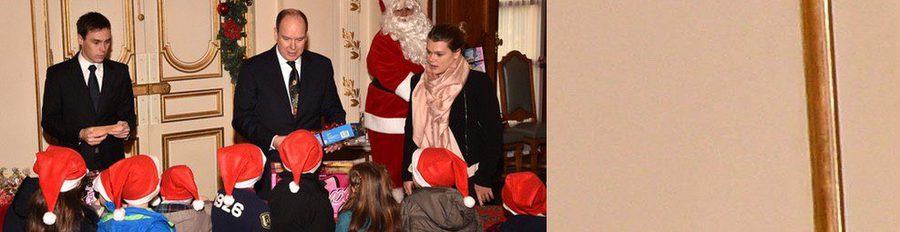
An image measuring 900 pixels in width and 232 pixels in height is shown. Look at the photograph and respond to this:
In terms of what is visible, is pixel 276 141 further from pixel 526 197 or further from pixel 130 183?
pixel 526 197

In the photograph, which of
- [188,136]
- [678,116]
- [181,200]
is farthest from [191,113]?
[678,116]

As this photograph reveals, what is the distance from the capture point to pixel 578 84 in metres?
0.50

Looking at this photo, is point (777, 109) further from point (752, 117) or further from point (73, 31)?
point (73, 31)

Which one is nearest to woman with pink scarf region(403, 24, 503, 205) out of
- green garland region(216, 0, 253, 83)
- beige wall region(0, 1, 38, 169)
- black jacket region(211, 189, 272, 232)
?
black jacket region(211, 189, 272, 232)

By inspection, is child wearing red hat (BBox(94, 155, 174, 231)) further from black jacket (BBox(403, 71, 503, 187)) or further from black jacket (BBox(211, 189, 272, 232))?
black jacket (BBox(403, 71, 503, 187))

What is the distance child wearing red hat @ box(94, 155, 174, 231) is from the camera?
3539 millimetres

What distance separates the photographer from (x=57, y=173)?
3.68 meters

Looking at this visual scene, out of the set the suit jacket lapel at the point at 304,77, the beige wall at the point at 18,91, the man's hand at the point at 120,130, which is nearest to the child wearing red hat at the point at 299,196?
the suit jacket lapel at the point at 304,77

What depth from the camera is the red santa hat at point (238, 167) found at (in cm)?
380

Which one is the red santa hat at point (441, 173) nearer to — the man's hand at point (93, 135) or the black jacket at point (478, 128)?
the black jacket at point (478, 128)

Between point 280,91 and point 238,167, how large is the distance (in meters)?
0.90

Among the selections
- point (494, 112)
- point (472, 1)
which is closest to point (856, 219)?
point (494, 112)

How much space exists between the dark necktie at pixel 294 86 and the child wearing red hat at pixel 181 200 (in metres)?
0.88

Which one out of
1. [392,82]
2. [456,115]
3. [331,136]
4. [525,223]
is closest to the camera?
[525,223]
